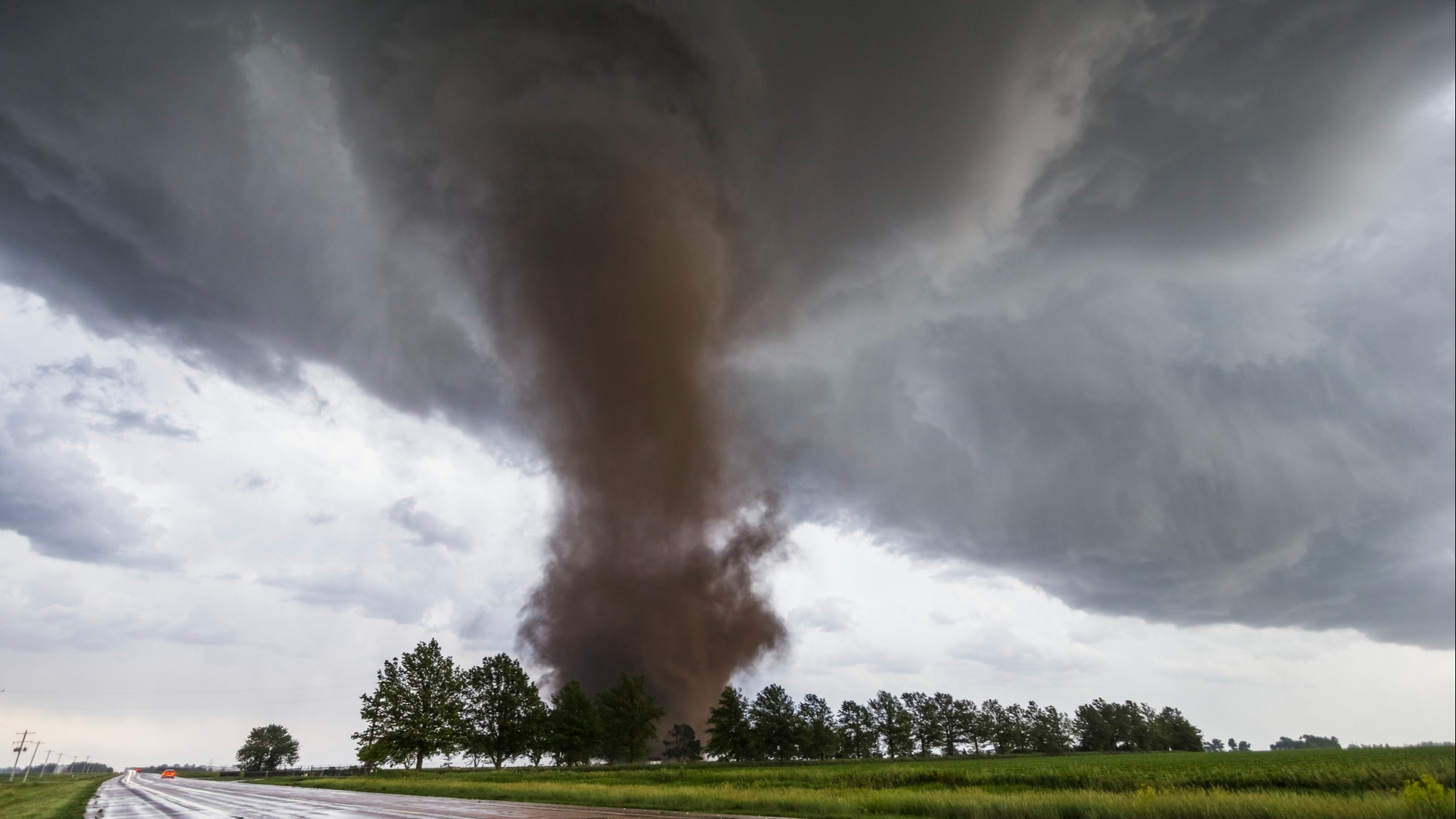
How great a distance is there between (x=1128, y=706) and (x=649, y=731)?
12993 centimetres

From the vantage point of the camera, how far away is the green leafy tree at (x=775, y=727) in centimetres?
10106

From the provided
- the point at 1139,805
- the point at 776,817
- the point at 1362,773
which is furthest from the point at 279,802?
the point at 1362,773

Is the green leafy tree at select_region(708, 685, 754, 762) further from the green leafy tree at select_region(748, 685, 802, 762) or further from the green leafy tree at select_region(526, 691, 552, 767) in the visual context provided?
the green leafy tree at select_region(526, 691, 552, 767)

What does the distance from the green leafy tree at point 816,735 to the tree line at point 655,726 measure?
25 centimetres

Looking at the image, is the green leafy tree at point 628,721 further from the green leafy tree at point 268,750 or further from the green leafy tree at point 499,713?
the green leafy tree at point 268,750

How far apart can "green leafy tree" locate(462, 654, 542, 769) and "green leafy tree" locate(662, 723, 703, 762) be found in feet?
254

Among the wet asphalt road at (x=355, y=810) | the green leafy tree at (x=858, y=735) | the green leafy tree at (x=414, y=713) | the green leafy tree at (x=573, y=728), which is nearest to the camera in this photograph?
the wet asphalt road at (x=355, y=810)

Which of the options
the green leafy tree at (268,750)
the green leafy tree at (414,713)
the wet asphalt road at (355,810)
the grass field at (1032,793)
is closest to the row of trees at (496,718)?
the green leafy tree at (414,713)

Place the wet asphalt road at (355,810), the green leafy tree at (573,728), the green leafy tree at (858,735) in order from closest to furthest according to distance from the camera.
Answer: the wet asphalt road at (355,810) < the green leafy tree at (573,728) < the green leafy tree at (858,735)

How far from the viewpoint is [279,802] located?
3397 cm

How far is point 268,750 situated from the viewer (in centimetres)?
15812

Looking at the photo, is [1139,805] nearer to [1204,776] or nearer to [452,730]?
[1204,776]

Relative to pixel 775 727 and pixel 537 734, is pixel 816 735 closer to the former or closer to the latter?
pixel 775 727

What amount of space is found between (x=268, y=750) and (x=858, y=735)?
5899 inches
